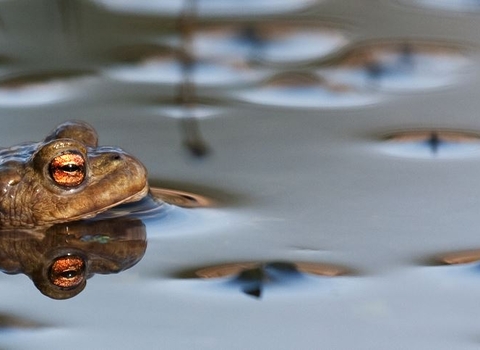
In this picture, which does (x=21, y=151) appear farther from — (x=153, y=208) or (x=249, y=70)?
(x=249, y=70)

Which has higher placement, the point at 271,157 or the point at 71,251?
the point at 271,157

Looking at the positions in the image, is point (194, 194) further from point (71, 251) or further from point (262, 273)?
point (262, 273)

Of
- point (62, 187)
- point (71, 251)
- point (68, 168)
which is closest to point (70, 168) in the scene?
point (68, 168)

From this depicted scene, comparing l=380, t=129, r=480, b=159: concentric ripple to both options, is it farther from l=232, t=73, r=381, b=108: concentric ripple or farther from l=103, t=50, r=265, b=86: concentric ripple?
l=103, t=50, r=265, b=86: concentric ripple

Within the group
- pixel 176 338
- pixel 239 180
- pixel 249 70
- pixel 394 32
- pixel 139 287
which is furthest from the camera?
pixel 394 32

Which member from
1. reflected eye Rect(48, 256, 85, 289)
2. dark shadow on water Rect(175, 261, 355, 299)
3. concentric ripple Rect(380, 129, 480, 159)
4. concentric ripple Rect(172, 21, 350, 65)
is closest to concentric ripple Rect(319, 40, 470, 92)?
concentric ripple Rect(172, 21, 350, 65)

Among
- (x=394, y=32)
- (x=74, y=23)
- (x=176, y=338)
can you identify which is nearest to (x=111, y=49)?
(x=74, y=23)
